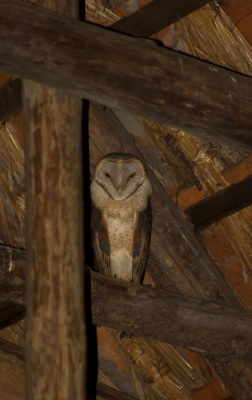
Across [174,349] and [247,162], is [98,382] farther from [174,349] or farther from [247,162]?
[247,162]

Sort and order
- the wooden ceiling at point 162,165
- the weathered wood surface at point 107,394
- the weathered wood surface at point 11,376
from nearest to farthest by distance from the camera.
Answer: the wooden ceiling at point 162,165, the weathered wood surface at point 11,376, the weathered wood surface at point 107,394

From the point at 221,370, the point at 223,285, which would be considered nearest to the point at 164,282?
the point at 223,285

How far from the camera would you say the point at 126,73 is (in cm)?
190

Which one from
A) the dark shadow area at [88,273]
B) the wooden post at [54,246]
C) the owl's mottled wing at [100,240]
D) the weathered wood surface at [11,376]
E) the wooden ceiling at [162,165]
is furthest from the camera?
the owl's mottled wing at [100,240]

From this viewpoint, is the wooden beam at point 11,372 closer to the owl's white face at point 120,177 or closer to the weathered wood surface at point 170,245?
the weathered wood surface at point 170,245

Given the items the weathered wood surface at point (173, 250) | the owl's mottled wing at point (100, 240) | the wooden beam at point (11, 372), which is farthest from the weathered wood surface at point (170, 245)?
the wooden beam at point (11, 372)

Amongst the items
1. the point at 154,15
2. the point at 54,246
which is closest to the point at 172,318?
the point at 54,246

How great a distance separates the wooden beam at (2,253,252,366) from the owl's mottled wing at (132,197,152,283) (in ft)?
2.24

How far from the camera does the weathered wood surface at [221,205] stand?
2963 mm

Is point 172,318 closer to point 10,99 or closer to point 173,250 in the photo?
point 173,250

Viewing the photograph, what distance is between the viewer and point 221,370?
9.98 ft

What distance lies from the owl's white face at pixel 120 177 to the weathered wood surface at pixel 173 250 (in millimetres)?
61

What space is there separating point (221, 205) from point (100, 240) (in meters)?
0.66

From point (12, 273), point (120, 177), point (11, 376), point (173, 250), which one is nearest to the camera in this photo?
point (12, 273)
